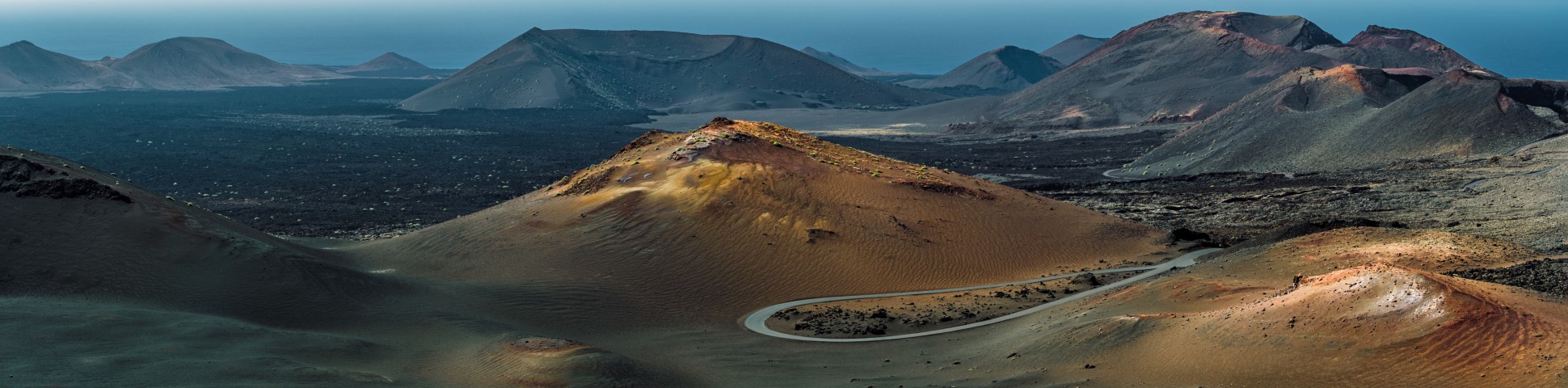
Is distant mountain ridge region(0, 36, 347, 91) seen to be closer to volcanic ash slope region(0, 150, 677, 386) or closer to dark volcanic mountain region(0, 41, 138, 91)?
dark volcanic mountain region(0, 41, 138, 91)

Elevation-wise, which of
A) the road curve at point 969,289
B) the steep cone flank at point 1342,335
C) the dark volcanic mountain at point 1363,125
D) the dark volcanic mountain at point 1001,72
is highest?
the dark volcanic mountain at point 1001,72

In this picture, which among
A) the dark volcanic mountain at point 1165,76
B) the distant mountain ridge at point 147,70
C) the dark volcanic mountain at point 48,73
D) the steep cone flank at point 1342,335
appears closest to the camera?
the steep cone flank at point 1342,335

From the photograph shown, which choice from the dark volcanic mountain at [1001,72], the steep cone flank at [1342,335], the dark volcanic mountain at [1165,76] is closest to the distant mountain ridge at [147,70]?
the dark volcanic mountain at [1001,72]

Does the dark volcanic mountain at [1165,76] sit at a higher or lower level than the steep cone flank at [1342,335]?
higher

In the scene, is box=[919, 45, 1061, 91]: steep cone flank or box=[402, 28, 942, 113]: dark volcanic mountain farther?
box=[919, 45, 1061, 91]: steep cone flank

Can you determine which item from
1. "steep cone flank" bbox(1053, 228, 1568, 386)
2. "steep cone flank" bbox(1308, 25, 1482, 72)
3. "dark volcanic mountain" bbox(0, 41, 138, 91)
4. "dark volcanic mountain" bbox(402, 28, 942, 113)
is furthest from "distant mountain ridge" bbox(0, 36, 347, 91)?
"steep cone flank" bbox(1053, 228, 1568, 386)

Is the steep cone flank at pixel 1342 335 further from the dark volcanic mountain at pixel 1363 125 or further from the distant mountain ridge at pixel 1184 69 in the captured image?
the distant mountain ridge at pixel 1184 69
